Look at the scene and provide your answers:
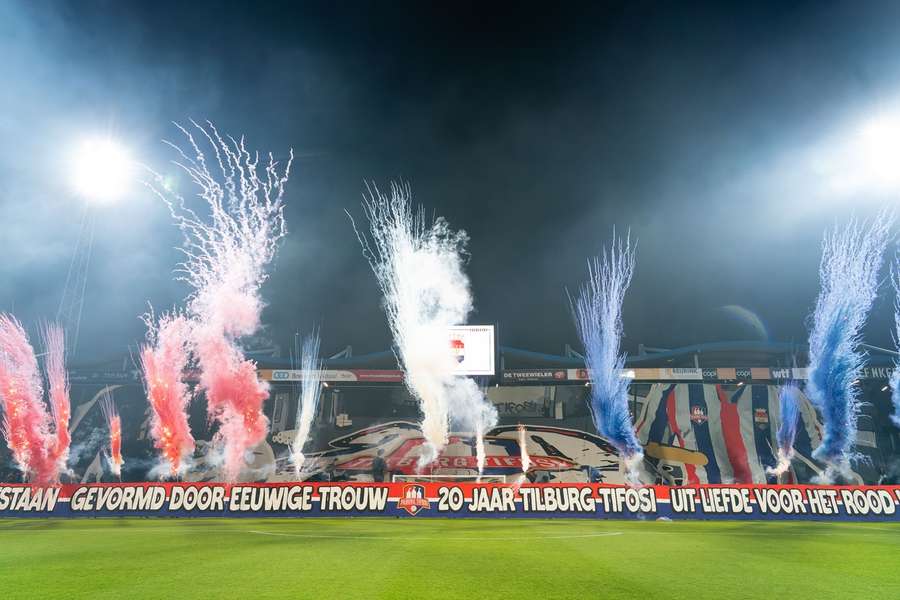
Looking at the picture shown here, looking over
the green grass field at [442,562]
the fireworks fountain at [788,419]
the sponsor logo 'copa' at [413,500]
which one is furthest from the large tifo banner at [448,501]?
the fireworks fountain at [788,419]

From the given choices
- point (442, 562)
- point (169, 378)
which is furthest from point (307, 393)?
point (442, 562)

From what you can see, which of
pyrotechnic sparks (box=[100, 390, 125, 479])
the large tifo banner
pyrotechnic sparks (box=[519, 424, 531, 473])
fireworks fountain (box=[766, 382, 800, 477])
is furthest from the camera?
pyrotechnic sparks (box=[519, 424, 531, 473])

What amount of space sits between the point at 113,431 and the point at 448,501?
33.9 metres

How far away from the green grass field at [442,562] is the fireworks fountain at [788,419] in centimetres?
2470

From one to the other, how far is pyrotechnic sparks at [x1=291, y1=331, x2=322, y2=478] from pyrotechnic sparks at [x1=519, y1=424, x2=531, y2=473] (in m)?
18.7

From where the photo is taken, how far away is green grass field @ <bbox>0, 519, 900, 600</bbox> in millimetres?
9906

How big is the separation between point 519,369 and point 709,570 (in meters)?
34.7

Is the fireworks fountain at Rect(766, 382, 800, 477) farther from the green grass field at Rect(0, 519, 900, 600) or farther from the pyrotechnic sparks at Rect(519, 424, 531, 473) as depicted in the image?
the green grass field at Rect(0, 519, 900, 600)

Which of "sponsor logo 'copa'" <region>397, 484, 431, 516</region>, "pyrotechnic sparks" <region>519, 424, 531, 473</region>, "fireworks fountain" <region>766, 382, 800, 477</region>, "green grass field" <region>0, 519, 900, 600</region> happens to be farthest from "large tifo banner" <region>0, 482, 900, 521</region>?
"fireworks fountain" <region>766, 382, 800, 477</region>

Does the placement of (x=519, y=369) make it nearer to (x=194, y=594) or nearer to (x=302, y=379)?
(x=302, y=379)

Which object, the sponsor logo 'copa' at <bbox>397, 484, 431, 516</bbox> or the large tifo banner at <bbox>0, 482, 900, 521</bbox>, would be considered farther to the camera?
the sponsor logo 'copa' at <bbox>397, 484, 431, 516</bbox>

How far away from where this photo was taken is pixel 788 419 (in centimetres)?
4478

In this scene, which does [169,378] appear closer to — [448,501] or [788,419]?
[448,501]

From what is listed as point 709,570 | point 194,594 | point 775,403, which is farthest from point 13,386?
point 775,403
